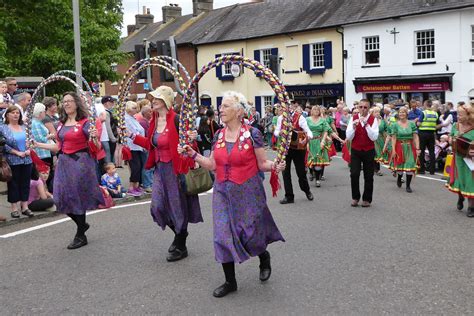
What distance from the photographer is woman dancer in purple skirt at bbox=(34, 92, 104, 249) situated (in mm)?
7250

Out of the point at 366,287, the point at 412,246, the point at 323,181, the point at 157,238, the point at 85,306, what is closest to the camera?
the point at 85,306

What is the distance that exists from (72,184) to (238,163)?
267cm

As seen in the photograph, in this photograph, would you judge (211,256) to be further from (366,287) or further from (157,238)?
(366,287)

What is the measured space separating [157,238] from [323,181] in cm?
671

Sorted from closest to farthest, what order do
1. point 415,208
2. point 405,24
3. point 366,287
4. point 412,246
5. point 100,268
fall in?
point 366,287 → point 100,268 → point 412,246 → point 415,208 → point 405,24

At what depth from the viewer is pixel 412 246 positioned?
7.17m

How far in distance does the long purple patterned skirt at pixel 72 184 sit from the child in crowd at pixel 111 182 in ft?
12.7

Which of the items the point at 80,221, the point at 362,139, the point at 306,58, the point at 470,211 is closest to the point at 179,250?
the point at 80,221

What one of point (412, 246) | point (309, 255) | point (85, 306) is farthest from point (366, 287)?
point (85, 306)

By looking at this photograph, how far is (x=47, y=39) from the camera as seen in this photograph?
2409 cm

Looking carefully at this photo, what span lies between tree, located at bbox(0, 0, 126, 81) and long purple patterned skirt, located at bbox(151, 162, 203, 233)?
1486 cm

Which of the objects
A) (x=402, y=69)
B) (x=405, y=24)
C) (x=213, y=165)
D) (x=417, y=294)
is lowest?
(x=417, y=294)

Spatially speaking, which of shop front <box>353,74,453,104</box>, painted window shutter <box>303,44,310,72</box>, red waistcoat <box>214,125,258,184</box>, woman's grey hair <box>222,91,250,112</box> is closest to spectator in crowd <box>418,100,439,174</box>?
shop front <box>353,74,453,104</box>

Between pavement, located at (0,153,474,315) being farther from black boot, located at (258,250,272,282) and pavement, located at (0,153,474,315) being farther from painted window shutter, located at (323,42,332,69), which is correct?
painted window shutter, located at (323,42,332,69)
